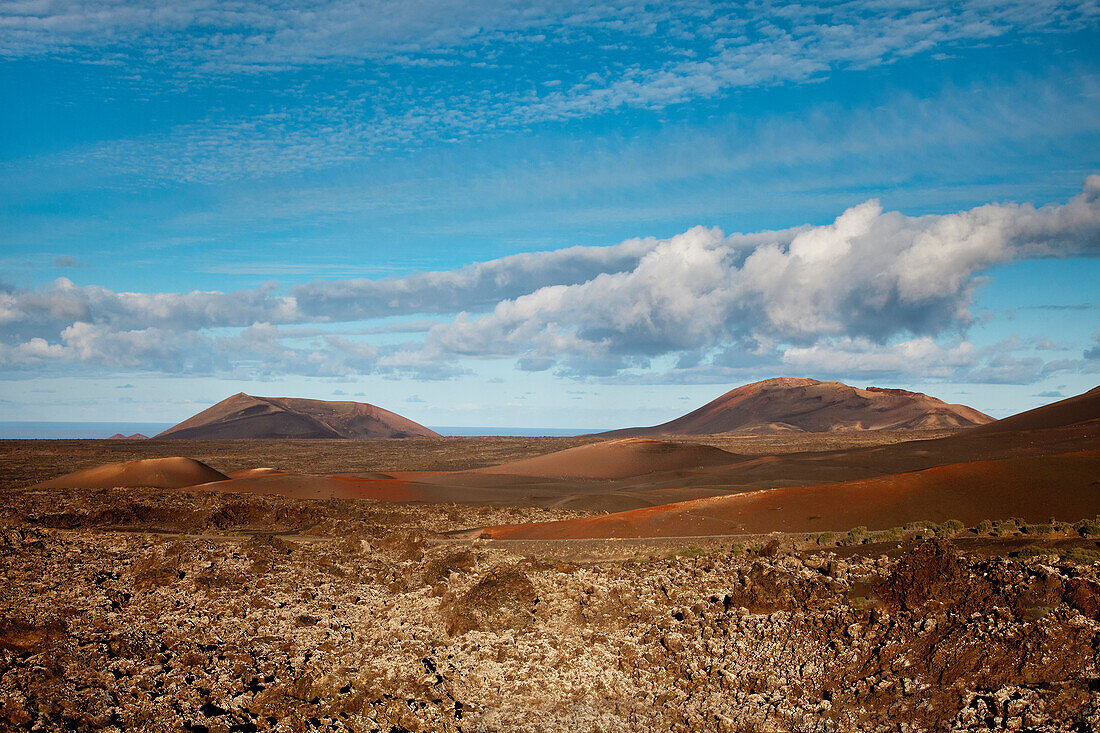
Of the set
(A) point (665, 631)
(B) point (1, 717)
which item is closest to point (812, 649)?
(A) point (665, 631)

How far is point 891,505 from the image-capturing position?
2064cm

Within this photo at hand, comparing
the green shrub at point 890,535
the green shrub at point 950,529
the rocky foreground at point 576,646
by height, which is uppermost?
the green shrub at point 950,529

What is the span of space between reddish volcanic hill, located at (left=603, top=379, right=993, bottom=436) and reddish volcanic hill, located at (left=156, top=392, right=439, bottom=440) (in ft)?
148

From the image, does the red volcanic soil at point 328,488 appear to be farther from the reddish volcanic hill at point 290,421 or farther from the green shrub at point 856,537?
the reddish volcanic hill at point 290,421

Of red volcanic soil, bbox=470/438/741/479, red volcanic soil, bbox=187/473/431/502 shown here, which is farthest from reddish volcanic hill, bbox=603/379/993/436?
red volcanic soil, bbox=187/473/431/502

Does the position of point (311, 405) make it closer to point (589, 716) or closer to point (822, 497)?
point (822, 497)

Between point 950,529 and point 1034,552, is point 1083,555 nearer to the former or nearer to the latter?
point 1034,552

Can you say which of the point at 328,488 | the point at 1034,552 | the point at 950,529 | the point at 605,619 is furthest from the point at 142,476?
the point at 1034,552

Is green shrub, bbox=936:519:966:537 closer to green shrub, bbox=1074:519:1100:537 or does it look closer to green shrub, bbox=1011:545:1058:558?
green shrub, bbox=1074:519:1100:537

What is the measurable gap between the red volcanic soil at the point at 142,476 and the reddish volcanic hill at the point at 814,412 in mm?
87188

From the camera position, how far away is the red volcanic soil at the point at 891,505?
1936 centimetres

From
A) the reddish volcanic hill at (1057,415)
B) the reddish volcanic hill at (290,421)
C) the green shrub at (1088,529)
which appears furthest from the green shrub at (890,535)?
the reddish volcanic hill at (290,421)

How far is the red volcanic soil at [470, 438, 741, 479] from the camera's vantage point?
5103 centimetres

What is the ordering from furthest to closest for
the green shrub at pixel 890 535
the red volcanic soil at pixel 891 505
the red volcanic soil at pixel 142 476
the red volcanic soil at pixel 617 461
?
1. the red volcanic soil at pixel 617 461
2. the red volcanic soil at pixel 142 476
3. the red volcanic soil at pixel 891 505
4. the green shrub at pixel 890 535
